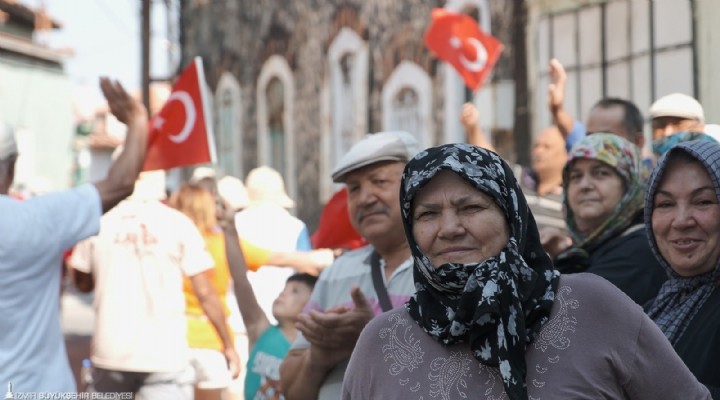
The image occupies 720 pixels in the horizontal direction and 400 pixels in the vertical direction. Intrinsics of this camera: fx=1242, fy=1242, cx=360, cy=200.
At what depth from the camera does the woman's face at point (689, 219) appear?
374cm

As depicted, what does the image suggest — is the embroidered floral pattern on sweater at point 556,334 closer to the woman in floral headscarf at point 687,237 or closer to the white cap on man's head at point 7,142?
the woman in floral headscarf at point 687,237

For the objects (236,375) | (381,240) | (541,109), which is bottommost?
(236,375)

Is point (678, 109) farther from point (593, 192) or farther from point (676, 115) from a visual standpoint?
point (593, 192)

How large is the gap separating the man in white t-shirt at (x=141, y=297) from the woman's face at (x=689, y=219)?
13.1ft

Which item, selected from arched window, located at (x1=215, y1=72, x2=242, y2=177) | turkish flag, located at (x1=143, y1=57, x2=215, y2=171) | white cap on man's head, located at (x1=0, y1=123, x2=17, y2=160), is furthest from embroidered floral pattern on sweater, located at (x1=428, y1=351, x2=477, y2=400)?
arched window, located at (x1=215, y1=72, x2=242, y2=177)

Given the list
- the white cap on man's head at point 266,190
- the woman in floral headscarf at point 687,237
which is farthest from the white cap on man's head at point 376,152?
the white cap on man's head at point 266,190

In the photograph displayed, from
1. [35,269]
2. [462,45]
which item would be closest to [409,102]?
[462,45]

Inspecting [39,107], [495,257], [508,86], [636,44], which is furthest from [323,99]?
[39,107]

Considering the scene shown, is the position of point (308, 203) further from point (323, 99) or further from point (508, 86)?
point (508, 86)

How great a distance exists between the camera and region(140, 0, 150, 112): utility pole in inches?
719

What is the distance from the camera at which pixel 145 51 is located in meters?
18.5

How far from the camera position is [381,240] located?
4.51m

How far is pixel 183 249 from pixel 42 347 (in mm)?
2652

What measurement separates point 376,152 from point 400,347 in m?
1.62
